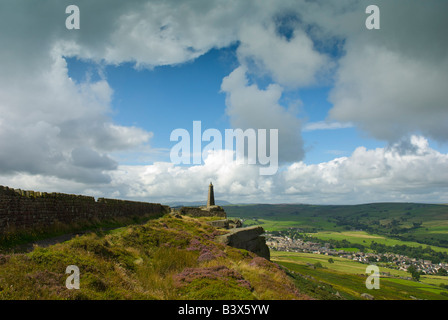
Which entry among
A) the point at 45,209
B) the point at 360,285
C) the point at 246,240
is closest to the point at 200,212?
the point at 246,240

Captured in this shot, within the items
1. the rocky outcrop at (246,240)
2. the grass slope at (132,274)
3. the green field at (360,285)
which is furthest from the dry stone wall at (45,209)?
the green field at (360,285)

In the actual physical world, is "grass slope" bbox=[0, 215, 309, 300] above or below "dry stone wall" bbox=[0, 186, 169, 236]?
below

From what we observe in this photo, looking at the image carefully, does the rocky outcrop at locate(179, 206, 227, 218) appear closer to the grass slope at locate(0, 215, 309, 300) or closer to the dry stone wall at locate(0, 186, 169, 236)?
the dry stone wall at locate(0, 186, 169, 236)

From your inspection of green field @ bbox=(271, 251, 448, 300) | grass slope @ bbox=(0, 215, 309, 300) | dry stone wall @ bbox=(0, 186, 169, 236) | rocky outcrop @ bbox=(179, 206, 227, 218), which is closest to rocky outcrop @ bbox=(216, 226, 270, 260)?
grass slope @ bbox=(0, 215, 309, 300)

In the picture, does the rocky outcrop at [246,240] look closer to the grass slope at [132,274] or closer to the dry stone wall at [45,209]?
the grass slope at [132,274]

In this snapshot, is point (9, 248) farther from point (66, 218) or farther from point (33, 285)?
point (66, 218)

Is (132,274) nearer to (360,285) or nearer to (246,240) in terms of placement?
(246,240)
